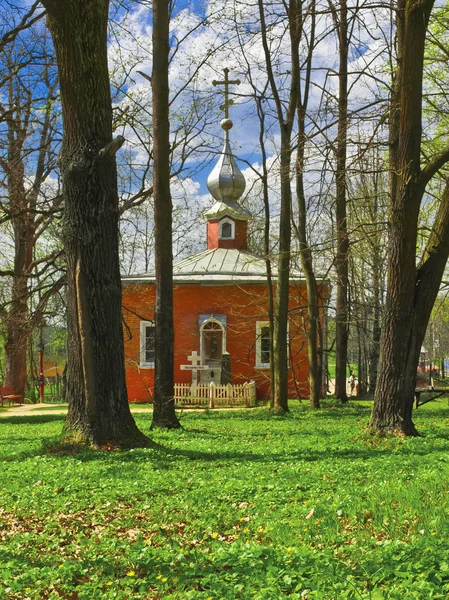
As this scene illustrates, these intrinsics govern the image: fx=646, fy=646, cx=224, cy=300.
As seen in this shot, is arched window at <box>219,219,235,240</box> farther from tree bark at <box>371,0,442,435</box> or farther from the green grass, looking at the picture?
the green grass

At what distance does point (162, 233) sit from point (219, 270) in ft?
44.9

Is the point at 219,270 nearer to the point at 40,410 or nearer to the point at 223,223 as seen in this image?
the point at 223,223

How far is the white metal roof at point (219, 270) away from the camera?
24.8m

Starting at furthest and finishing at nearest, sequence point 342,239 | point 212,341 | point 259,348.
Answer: point 212,341 < point 259,348 < point 342,239

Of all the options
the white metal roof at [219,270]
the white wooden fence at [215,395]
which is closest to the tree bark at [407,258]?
the white wooden fence at [215,395]

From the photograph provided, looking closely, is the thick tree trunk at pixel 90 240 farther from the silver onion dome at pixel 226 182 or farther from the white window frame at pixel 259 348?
the silver onion dome at pixel 226 182

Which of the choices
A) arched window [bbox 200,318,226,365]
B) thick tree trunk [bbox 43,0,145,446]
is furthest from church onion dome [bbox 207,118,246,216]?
thick tree trunk [bbox 43,0,145,446]

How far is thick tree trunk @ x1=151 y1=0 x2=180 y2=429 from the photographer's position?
12438 mm

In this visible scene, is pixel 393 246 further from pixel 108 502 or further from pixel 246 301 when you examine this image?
Answer: pixel 246 301

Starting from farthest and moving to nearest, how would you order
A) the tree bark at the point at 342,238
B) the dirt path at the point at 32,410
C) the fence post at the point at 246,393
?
1. the fence post at the point at 246,393
2. the dirt path at the point at 32,410
3. the tree bark at the point at 342,238

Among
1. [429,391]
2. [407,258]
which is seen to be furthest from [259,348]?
[407,258]

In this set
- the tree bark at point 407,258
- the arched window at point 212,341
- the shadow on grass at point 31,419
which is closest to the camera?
the tree bark at point 407,258

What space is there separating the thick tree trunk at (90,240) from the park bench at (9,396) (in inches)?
649

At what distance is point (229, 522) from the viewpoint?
222 inches
